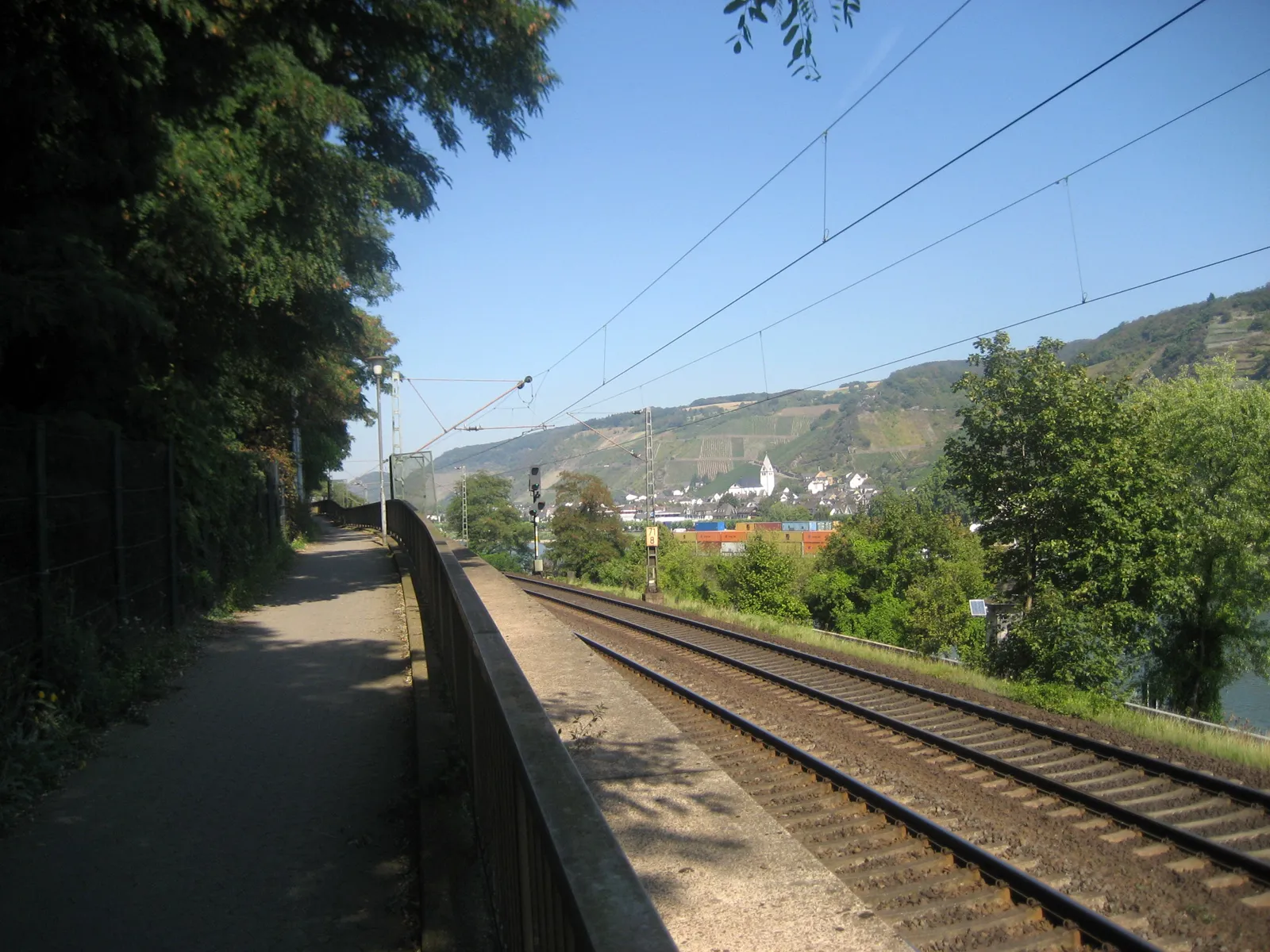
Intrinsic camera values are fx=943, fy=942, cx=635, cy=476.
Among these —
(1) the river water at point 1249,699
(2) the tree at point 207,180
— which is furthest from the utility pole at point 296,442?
(1) the river water at point 1249,699

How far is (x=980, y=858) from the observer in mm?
6316

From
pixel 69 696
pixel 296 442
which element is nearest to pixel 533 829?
pixel 69 696

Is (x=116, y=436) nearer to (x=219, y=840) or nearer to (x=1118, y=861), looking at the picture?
(x=219, y=840)

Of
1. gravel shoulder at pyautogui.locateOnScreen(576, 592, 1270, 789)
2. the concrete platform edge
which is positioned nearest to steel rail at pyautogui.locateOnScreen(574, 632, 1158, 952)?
the concrete platform edge

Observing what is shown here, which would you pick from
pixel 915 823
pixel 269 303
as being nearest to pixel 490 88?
pixel 269 303

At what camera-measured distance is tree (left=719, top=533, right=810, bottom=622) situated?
4997 cm

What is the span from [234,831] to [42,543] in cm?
324

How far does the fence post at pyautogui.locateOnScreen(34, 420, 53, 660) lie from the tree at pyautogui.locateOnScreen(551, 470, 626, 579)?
65.8m

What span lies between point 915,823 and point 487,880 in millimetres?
4550

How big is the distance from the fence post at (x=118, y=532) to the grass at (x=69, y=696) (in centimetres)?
23

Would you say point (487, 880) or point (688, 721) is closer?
point (487, 880)

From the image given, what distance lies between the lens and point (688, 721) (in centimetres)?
1116

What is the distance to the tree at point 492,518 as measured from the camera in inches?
3986

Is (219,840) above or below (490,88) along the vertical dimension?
below
